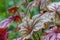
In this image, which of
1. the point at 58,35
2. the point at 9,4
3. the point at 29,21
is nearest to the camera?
the point at 58,35

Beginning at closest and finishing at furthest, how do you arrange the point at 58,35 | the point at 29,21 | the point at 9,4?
the point at 58,35, the point at 29,21, the point at 9,4

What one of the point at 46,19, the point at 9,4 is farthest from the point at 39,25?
the point at 9,4

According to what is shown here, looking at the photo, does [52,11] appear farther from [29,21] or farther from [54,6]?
[29,21]

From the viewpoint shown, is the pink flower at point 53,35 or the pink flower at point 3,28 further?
the pink flower at point 3,28

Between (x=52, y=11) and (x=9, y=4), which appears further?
(x=9, y=4)

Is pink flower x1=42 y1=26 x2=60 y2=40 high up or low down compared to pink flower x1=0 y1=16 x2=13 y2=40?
down

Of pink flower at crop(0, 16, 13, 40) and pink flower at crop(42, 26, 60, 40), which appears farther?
pink flower at crop(0, 16, 13, 40)

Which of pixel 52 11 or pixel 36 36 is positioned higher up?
pixel 52 11

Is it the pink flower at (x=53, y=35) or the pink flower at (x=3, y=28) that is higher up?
the pink flower at (x=3, y=28)

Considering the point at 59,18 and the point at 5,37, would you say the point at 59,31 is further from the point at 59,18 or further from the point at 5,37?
the point at 5,37
